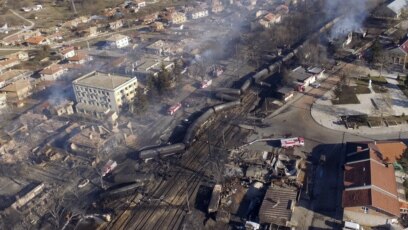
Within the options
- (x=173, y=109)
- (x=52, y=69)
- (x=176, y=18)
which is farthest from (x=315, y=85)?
(x=176, y=18)

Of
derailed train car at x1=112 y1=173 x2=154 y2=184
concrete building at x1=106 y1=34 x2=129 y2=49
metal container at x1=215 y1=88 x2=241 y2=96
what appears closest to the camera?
derailed train car at x1=112 y1=173 x2=154 y2=184

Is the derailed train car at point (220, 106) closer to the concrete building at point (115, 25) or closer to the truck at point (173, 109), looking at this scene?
the truck at point (173, 109)

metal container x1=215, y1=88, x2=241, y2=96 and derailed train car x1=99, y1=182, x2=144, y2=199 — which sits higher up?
metal container x1=215, y1=88, x2=241, y2=96

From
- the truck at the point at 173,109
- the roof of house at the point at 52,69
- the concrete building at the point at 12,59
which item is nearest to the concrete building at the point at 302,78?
the truck at the point at 173,109

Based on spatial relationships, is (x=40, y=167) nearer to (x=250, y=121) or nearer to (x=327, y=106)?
(x=250, y=121)

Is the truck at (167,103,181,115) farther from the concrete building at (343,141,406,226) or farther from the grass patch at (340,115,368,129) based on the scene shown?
the concrete building at (343,141,406,226)

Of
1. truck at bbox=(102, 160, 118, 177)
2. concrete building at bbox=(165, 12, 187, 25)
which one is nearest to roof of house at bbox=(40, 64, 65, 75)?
truck at bbox=(102, 160, 118, 177)

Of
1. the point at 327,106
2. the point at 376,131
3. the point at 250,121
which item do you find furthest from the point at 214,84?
the point at 376,131
